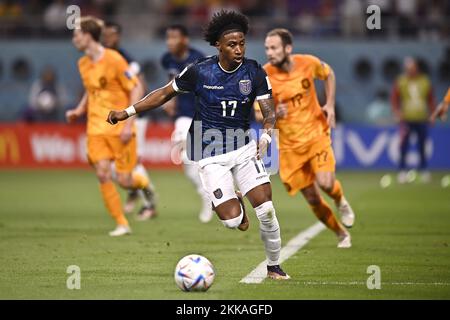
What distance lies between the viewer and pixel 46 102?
2734cm

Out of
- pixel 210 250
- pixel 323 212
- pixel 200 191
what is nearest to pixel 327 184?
pixel 323 212

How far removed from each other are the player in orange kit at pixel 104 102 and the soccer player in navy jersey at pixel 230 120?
3.85m

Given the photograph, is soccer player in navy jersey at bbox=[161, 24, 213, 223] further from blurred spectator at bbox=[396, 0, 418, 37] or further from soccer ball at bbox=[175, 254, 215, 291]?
blurred spectator at bbox=[396, 0, 418, 37]

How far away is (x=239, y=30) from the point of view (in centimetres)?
969

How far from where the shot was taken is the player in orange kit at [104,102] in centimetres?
1359

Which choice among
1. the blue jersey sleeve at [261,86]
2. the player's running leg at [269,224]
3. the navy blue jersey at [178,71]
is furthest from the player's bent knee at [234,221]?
the navy blue jersey at [178,71]

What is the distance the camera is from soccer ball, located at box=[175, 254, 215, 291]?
879 cm

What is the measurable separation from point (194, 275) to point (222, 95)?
1.85 metres

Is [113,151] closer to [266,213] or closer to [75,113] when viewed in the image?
[75,113]

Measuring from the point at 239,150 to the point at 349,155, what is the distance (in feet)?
55.3

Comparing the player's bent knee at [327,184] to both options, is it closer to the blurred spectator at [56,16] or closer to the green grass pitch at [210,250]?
the green grass pitch at [210,250]

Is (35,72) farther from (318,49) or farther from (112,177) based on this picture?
(112,177)

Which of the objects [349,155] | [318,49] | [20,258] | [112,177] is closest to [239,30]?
[20,258]

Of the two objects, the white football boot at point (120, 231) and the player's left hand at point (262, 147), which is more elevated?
the player's left hand at point (262, 147)
